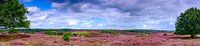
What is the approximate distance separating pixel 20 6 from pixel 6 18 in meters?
3.17

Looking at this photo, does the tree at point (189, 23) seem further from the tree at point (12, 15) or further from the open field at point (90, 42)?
the tree at point (12, 15)

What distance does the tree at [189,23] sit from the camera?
78.1 meters

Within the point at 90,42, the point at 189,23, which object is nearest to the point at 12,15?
the point at 90,42

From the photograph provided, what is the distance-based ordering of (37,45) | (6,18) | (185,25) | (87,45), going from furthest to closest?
(185,25)
(6,18)
(87,45)
(37,45)

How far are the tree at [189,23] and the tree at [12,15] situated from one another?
32.5 metres

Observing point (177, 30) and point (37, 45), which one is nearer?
point (37, 45)

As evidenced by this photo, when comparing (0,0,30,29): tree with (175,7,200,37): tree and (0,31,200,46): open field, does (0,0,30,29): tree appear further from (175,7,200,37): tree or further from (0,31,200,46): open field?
(175,7,200,37): tree

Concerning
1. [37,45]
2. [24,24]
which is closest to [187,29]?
[24,24]

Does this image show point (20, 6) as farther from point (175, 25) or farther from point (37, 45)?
point (175, 25)

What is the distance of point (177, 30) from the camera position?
8031cm

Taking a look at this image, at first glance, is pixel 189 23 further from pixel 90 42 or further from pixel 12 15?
pixel 12 15

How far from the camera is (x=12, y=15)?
56.8m

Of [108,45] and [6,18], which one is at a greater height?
[6,18]

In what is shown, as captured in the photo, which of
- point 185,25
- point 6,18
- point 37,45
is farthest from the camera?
point 185,25
